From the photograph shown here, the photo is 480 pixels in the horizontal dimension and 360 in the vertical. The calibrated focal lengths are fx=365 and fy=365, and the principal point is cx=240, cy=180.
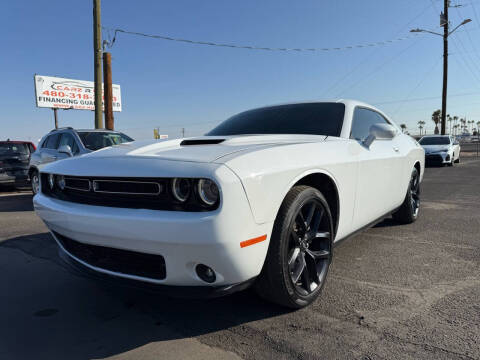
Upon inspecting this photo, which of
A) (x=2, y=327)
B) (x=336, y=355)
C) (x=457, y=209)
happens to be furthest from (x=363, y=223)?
(x=457, y=209)

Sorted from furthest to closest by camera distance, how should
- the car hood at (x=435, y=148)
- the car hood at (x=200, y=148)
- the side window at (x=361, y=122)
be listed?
the car hood at (x=435, y=148), the side window at (x=361, y=122), the car hood at (x=200, y=148)

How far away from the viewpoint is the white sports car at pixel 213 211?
173cm

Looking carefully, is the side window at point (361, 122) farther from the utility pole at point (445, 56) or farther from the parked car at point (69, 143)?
the utility pole at point (445, 56)

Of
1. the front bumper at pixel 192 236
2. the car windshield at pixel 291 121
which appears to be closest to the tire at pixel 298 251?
the front bumper at pixel 192 236

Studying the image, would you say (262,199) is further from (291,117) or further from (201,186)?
(291,117)

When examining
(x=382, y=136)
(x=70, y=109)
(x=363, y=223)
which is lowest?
(x=363, y=223)

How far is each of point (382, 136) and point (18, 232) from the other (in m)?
4.46

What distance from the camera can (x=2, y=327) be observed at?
2201 millimetres

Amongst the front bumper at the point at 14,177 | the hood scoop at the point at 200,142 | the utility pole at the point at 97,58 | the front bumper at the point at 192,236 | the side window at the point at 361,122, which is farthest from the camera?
the utility pole at the point at 97,58

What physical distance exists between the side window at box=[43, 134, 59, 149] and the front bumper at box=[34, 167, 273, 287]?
22.5ft

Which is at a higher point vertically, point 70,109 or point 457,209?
point 70,109

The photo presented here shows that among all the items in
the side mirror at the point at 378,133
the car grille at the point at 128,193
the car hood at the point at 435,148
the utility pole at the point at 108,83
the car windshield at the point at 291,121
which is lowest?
the car hood at the point at 435,148

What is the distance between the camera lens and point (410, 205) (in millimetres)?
4340

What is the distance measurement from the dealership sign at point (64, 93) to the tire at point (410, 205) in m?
26.9
